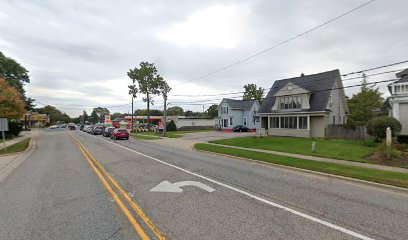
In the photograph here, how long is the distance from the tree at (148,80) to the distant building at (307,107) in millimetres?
27521

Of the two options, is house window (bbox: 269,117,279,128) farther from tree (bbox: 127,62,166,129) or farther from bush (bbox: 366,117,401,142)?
tree (bbox: 127,62,166,129)

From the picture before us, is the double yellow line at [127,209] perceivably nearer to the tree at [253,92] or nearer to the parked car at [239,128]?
the parked car at [239,128]

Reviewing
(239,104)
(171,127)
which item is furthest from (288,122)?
(171,127)

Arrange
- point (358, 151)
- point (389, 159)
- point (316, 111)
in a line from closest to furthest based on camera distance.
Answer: point (389, 159) → point (358, 151) → point (316, 111)

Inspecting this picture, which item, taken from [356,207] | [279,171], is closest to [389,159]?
[279,171]

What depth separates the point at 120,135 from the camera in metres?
31.9

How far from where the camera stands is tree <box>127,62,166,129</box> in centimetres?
5238

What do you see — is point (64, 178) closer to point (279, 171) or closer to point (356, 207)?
point (279, 171)

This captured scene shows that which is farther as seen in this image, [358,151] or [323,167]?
[358,151]

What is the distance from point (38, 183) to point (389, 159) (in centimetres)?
1664

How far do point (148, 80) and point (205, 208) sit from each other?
162 feet

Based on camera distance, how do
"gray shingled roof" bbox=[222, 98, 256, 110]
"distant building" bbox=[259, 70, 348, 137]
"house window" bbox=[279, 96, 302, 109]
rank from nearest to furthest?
"distant building" bbox=[259, 70, 348, 137] → "house window" bbox=[279, 96, 302, 109] → "gray shingled roof" bbox=[222, 98, 256, 110]

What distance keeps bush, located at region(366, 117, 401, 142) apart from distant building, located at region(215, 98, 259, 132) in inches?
1270

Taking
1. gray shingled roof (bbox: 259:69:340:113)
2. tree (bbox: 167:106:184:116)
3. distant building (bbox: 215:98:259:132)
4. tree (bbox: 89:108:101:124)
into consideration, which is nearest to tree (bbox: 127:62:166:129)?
distant building (bbox: 215:98:259:132)
